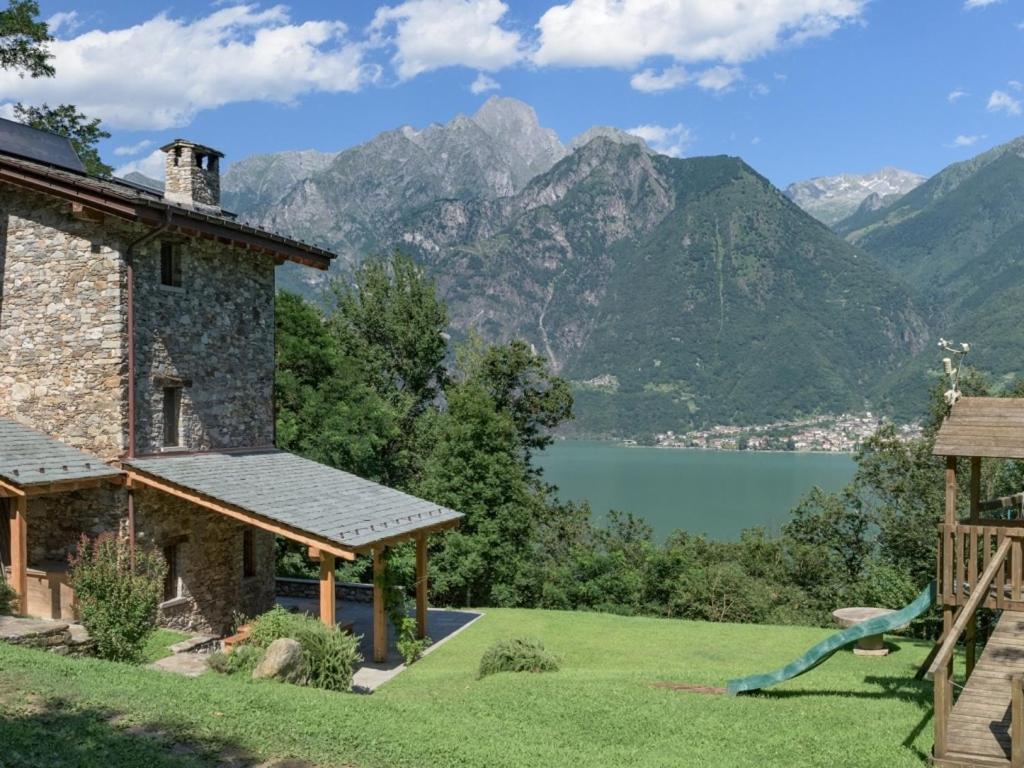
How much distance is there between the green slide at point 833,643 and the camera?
10523 millimetres

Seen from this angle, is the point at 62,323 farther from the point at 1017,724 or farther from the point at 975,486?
the point at 1017,724

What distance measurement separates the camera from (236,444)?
54.6 feet

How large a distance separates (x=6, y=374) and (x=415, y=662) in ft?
26.6

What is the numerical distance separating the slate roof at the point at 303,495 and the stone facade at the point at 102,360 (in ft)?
2.17

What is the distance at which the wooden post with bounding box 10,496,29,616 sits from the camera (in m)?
12.1

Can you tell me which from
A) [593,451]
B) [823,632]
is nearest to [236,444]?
[823,632]

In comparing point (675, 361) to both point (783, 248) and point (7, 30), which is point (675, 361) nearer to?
point (783, 248)

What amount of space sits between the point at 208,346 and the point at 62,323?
2.45 meters

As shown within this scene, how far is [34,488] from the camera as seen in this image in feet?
39.7

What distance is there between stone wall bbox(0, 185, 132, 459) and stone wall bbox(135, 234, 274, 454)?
0.39 m

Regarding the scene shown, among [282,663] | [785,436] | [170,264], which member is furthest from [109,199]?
[785,436]

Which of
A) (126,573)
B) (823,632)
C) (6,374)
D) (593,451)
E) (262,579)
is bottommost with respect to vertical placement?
(593,451)

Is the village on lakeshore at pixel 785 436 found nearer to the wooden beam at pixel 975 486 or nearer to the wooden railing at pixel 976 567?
the wooden beam at pixel 975 486

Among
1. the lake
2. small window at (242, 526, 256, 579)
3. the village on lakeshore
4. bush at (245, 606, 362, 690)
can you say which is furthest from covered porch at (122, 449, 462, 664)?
the village on lakeshore
